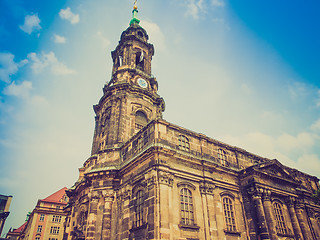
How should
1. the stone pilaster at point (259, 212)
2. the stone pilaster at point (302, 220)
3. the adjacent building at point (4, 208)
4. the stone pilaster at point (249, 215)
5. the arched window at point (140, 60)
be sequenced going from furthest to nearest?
the arched window at point (140, 60) → the adjacent building at point (4, 208) → the stone pilaster at point (302, 220) → the stone pilaster at point (249, 215) → the stone pilaster at point (259, 212)

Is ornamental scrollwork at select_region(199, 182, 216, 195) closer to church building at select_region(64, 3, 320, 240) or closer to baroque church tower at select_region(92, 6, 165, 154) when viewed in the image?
church building at select_region(64, 3, 320, 240)

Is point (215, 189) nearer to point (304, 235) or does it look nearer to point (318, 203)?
point (304, 235)

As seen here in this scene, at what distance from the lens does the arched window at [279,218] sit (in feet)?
68.9

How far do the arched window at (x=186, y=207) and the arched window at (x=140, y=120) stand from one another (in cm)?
1009

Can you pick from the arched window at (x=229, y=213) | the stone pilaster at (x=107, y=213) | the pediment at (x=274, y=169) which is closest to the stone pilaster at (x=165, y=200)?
the arched window at (x=229, y=213)

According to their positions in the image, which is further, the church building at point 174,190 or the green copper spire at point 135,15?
the green copper spire at point 135,15

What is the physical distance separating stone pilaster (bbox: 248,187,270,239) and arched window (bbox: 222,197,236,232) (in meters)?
1.87

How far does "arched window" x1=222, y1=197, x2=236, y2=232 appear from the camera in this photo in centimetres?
1905

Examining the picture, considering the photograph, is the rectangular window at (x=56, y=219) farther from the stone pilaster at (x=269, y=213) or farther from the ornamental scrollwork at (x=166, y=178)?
the stone pilaster at (x=269, y=213)

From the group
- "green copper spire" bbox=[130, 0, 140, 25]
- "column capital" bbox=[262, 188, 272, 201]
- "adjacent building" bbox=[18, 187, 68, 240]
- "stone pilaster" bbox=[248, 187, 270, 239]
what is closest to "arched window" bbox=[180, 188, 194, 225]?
"stone pilaster" bbox=[248, 187, 270, 239]

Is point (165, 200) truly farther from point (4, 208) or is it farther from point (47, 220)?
point (47, 220)

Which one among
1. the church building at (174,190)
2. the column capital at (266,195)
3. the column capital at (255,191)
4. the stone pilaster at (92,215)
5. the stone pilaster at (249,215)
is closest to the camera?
the church building at (174,190)

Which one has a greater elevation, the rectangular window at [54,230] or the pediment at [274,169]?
the pediment at [274,169]

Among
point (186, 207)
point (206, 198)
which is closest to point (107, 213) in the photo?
point (186, 207)
